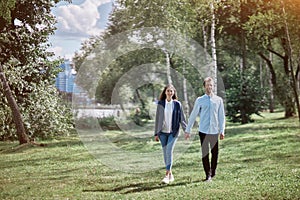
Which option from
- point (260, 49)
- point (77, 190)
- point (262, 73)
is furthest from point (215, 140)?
point (262, 73)

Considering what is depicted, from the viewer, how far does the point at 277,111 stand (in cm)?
1113

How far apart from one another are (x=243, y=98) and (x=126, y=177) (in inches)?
240

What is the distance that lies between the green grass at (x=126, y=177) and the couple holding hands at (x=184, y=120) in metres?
0.27

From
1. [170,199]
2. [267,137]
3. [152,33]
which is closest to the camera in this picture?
[170,199]

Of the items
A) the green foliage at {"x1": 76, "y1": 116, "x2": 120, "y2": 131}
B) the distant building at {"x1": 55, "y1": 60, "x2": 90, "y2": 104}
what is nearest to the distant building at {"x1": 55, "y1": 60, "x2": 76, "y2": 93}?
the distant building at {"x1": 55, "y1": 60, "x2": 90, "y2": 104}

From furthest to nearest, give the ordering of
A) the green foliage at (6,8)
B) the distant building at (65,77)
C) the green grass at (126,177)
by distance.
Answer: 1. the distant building at (65,77)
2. the green foliage at (6,8)
3. the green grass at (126,177)

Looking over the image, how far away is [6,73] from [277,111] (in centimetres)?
829

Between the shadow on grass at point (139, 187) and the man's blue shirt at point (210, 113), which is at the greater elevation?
the man's blue shirt at point (210, 113)

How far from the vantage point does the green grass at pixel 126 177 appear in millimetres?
3648

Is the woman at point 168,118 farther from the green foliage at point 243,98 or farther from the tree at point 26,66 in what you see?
the green foliage at point 243,98

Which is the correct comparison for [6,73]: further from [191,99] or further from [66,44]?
[191,99]

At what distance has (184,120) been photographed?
156 inches

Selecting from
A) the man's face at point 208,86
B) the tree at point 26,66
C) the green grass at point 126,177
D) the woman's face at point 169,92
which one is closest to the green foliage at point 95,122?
the green grass at point 126,177

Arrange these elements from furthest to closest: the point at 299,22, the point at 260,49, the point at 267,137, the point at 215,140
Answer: the point at 260,49
the point at 267,137
the point at 299,22
the point at 215,140
